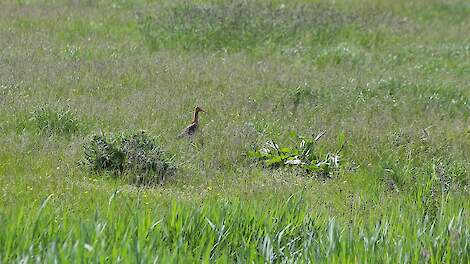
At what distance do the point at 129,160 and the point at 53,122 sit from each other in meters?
1.47

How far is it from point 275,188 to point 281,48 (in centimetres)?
730

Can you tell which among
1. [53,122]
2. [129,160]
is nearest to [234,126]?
[129,160]

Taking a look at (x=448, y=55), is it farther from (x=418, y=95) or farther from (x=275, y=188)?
(x=275, y=188)

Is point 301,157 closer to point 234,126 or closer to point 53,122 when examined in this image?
point 234,126

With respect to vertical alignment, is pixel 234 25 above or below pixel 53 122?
below

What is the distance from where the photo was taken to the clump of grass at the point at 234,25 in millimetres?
13531

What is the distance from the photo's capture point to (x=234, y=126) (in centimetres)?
855

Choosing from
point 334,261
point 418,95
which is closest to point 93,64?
point 418,95

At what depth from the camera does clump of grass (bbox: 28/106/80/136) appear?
7.98 m

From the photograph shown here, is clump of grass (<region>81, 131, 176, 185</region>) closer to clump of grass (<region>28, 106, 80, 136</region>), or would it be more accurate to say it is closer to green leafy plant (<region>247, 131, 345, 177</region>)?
clump of grass (<region>28, 106, 80, 136</region>)

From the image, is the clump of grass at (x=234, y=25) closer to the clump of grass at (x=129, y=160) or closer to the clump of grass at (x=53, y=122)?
the clump of grass at (x=53, y=122)

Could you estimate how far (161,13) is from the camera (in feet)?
50.0

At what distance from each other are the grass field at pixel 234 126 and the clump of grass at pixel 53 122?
2 cm

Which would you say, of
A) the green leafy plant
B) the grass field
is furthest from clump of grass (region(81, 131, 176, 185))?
the green leafy plant
